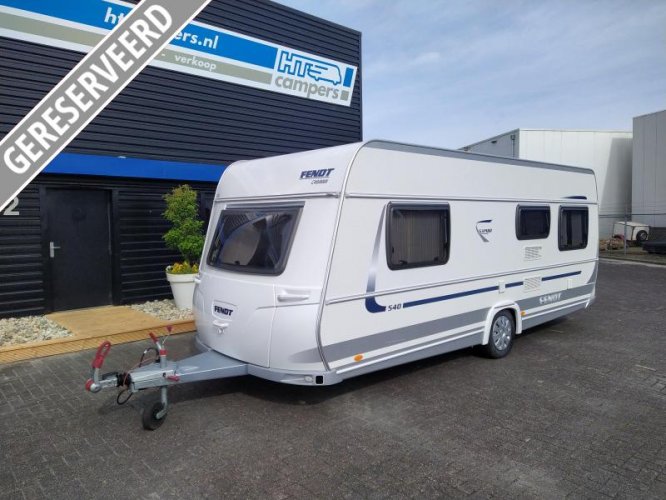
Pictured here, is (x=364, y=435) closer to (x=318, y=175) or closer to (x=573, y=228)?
(x=318, y=175)

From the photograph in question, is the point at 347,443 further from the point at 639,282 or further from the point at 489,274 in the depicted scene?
the point at 639,282

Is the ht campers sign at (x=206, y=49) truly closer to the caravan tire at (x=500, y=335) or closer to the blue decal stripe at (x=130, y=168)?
the blue decal stripe at (x=130, y=168)

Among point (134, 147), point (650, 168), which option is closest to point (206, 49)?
point (134, 147)

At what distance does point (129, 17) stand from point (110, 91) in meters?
1.29

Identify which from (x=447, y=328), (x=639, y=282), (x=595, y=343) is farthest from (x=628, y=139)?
(x=447, y=328)

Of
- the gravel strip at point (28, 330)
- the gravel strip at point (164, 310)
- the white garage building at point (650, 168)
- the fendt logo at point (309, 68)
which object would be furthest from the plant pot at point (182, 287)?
the white garage building at point (650, 168)

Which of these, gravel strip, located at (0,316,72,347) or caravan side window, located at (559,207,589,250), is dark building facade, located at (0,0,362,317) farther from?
caravan side window, located at (559,207,589,250)

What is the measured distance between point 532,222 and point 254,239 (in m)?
3.80

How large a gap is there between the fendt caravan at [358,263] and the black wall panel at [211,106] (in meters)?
3.84

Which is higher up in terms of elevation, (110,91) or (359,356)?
(110,91)

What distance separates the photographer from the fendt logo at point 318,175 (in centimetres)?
453

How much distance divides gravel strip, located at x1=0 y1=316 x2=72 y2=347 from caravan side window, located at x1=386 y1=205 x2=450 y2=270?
4753mm

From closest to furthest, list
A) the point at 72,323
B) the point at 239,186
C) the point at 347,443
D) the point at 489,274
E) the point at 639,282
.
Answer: the point at 347,443 → the point at 239,186 → the point at 489,274 → the point at 72,323 → the point at 639,282

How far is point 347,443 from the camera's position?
154 inches
